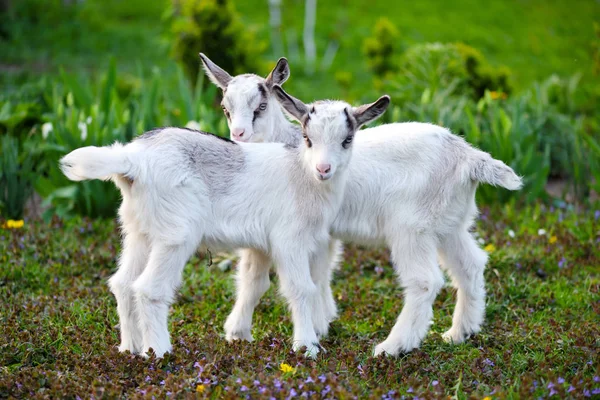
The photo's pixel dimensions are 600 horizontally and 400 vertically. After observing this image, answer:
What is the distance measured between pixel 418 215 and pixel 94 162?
2.03 m

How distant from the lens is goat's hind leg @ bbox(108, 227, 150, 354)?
4941 millimetres

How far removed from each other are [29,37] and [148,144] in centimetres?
986

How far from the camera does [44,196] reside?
7543mm

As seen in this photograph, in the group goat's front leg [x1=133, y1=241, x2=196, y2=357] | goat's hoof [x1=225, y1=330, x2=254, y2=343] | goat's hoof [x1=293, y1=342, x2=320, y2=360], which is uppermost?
goat's front leg [x1=133, y1=241, x2=196, y2=357]

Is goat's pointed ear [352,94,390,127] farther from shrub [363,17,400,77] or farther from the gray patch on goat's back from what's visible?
shrub [363,17,400,77]

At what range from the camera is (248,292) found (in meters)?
5.45

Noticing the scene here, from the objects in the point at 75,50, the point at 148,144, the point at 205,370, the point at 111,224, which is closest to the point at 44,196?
the point at 111,224

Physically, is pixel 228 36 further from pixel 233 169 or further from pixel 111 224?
pixel 233 169

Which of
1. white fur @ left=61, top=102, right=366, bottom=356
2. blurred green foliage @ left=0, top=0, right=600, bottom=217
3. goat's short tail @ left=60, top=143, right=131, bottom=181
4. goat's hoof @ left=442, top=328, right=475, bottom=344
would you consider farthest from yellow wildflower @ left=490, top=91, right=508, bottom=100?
goat's short tail @ left=60, top=143, right=131, bottom=181

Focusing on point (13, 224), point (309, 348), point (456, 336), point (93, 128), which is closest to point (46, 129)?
point (93, 128)

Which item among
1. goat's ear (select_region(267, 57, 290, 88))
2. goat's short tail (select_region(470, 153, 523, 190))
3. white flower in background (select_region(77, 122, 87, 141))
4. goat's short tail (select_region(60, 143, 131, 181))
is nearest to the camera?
goat's short tail (select_region(60, 143, 131, 181))

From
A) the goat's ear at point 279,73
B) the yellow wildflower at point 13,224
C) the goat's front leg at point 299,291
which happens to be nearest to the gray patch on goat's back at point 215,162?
the goat's front leg at point 299,291

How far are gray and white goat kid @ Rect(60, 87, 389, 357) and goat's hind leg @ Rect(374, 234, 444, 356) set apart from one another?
50cm

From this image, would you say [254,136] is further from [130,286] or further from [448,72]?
[448,72]
